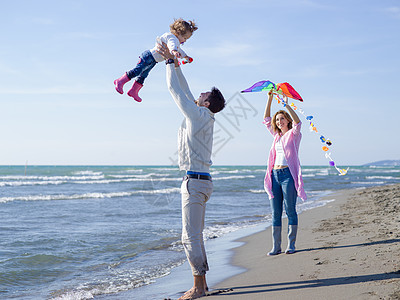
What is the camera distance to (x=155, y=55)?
3.36 metres

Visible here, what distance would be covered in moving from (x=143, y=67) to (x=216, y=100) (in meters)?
0.80

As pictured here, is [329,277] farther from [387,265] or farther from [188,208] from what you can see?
[188,208]

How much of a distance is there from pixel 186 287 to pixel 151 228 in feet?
14.9

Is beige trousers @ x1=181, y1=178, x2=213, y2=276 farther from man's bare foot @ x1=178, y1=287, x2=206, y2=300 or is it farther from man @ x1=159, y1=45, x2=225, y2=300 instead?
man's bare foot @ x1=178, y1=287, x2=206, y2=300

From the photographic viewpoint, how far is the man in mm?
2965

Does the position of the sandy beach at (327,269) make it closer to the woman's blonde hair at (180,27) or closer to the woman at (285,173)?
the woman at (285,173)

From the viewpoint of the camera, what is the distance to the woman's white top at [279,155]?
4.71 m

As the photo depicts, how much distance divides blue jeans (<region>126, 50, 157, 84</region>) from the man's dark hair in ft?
2.22

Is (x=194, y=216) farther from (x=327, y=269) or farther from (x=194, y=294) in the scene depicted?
(x=327, y=269)

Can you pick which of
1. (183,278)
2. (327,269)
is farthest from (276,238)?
(183,278)

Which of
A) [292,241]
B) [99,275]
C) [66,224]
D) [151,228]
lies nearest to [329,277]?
[292,241]

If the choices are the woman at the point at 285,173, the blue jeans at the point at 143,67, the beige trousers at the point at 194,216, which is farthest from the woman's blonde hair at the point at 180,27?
the woman at the point at 285,173

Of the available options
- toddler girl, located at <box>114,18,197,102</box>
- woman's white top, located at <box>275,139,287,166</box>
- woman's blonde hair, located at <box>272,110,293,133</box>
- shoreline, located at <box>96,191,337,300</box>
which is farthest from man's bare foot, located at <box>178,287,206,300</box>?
woman's blonde hair, located at <box>272,110,293,133</box>

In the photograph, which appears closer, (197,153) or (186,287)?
(197,153)
